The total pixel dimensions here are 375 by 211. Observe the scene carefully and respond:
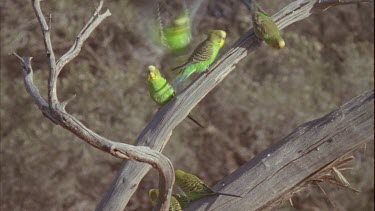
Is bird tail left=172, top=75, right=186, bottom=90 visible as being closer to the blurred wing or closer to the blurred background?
the blurred wing

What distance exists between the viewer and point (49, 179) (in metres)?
3.87

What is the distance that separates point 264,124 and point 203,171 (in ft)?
1.76

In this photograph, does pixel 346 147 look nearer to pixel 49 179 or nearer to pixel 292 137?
pixel 292 137

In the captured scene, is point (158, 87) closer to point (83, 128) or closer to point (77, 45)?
point (77, 45)

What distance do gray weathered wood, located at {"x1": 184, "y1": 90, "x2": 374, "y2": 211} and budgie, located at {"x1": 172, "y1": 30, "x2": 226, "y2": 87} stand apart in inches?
11.1

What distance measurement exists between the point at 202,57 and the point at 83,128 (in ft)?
1.50

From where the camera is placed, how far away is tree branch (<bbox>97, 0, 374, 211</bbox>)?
5.87ft

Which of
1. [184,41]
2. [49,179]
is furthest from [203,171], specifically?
[184,41]

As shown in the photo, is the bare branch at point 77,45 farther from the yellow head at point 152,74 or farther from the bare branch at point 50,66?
the yellow head at point 152,74

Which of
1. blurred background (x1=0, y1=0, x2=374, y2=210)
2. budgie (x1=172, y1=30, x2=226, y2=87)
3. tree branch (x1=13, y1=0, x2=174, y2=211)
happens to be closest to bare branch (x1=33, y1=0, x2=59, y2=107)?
tree branch (x1=13, y1=0, x2=174, y2=211)

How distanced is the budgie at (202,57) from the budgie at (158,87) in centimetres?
5

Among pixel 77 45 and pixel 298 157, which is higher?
pixel 77 45

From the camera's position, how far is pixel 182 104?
1.79 meters

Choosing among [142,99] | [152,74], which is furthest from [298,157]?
[142,99]
